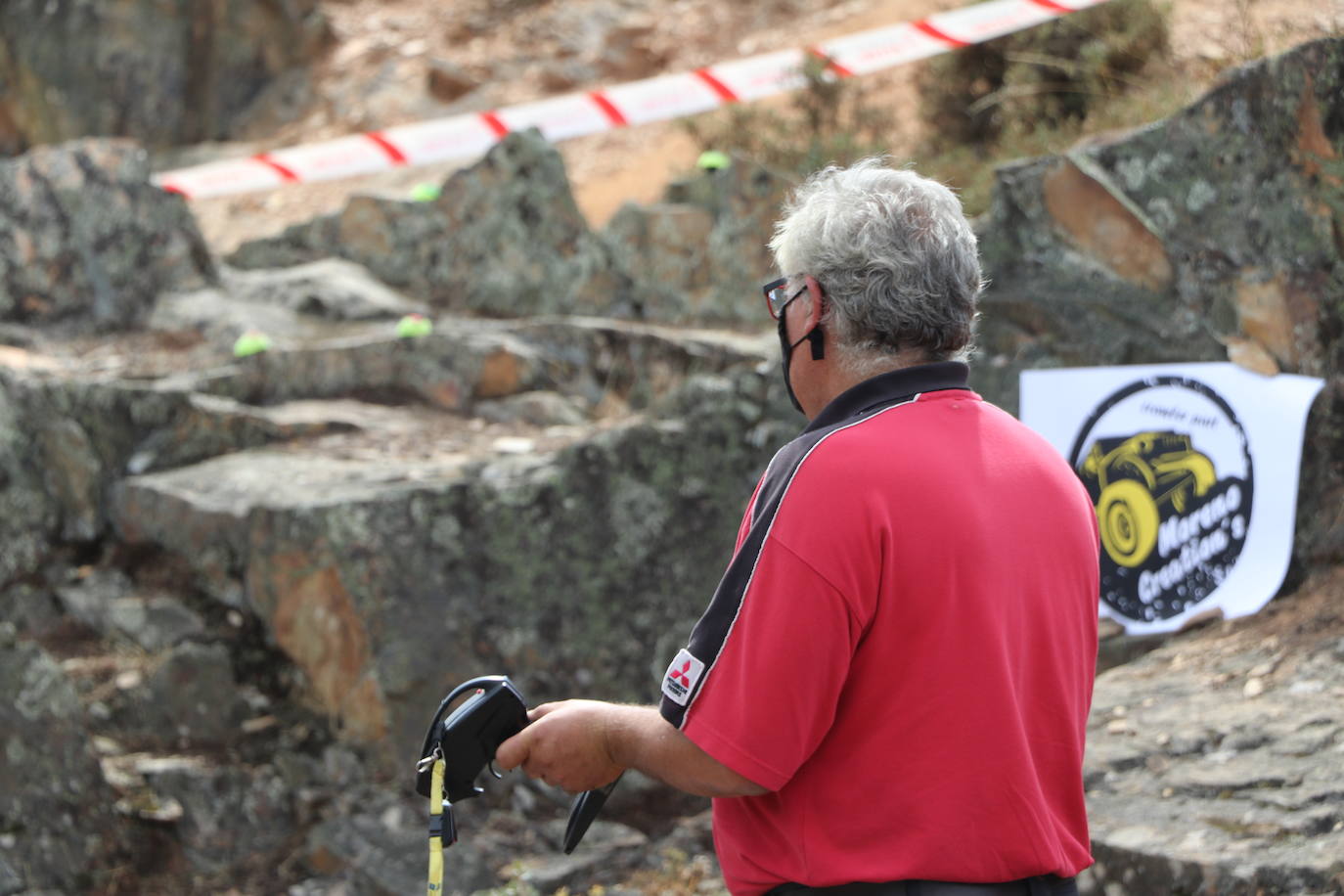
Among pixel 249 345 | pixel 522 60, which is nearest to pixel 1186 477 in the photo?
pixel 249 345

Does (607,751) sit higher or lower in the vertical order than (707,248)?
higher

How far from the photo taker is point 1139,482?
393 cm

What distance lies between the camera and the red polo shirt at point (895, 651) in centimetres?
150

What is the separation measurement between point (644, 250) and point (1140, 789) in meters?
5.25

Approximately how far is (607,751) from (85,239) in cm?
674

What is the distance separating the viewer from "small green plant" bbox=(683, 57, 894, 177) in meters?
9.38

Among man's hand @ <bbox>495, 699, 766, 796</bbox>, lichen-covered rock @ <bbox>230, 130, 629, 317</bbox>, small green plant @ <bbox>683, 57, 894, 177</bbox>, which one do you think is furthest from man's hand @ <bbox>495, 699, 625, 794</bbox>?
small green plant @ <bbox>683, 57, 894, 177</bbox>

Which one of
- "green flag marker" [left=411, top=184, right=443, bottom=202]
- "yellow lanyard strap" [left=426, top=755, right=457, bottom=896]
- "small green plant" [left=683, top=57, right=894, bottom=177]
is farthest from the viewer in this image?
"small green plant" [left=683, top=57, right=894, bottom=177]

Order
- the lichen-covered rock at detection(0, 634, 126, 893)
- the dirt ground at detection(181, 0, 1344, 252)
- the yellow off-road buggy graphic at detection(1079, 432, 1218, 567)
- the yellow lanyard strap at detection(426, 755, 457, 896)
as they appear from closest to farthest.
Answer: the yellow lanyard strap at detection(426, 755, 457, 896)
the yellow off-road buggy graphic at detection(1079, 432, 1218, 567)
the lichen-covered rock at detection(0, 634, 126, 893)
the dirt ground at detection(181, 0, 1344, 252)

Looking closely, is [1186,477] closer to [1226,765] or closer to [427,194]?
[1226,765]

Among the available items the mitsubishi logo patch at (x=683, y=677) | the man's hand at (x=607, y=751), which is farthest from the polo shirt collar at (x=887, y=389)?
the man's hand at (x=607, y=751)

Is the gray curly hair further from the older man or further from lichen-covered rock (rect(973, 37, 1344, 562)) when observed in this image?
lichen-covered rock (rect(973, 37, 1344, 562))

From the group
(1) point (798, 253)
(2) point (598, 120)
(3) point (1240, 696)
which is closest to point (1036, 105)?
(2) point (598, 120)

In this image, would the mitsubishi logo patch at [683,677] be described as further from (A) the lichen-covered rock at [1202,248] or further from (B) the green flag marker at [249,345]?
(B) the green flag marker at [249,345]
